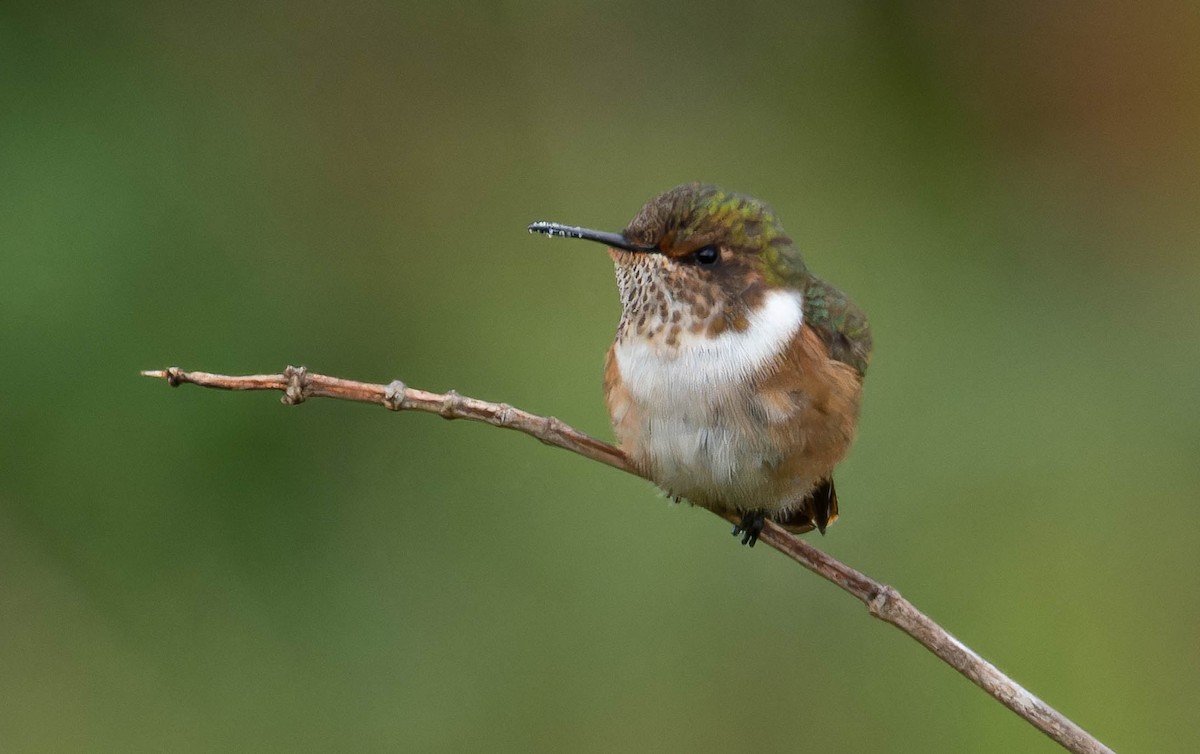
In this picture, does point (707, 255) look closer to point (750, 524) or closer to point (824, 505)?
point (750, 524)

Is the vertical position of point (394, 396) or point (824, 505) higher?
point (824, 505)

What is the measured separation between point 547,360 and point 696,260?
167 cm

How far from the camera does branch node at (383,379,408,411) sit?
7.54 ft

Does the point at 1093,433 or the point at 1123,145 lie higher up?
the point at 1123,145

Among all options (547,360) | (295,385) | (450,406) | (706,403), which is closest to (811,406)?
(706,403)

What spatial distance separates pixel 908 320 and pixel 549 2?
5.87 feet

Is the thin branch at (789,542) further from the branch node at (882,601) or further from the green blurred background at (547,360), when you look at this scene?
the green blurred background at (547,360)

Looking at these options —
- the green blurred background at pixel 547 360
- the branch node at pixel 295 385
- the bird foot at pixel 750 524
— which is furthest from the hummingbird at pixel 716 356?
the green blurred background at pixel 547 360

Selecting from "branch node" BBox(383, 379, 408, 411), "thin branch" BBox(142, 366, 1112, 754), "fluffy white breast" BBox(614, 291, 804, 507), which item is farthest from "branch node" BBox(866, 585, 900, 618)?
"branch node" BBox(383, 379, 408, 411)

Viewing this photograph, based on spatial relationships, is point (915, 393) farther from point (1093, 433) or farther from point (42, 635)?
point (42, 635)

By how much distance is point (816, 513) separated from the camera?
10.8 feet

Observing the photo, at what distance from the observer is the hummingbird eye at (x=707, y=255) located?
8.87 ft

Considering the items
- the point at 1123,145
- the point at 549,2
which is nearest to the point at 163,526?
the point at 549,2

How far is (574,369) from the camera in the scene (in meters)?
4.24
